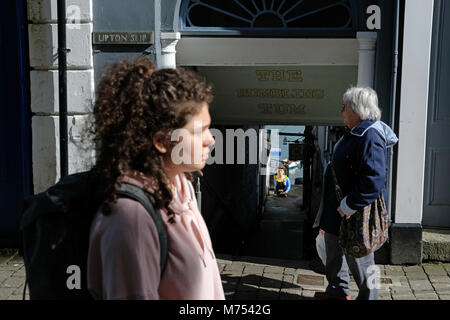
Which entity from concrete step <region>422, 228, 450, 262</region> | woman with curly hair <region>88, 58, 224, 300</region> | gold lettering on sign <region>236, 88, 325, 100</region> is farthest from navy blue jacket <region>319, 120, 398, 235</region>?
gold lettering on sign <region>236, 88, 325, 100</region>

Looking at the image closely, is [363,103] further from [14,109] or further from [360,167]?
[14,109]

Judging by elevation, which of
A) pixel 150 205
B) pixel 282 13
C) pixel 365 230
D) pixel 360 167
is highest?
pixel 282 13

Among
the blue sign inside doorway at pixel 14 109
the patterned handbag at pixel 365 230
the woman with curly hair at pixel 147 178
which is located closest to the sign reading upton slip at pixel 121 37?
the blue sign inside doorway at pixel 14 109

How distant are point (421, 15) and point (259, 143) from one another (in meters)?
10.6

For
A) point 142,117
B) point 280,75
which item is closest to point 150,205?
point 142,117

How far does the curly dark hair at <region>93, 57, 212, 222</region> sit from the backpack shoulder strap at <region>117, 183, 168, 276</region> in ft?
0.12

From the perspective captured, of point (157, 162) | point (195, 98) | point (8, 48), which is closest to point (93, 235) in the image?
point (157, 162)

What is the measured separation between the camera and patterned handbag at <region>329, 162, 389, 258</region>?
3863 millimetres

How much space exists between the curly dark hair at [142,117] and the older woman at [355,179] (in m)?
2.45

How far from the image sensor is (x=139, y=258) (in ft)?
4.55

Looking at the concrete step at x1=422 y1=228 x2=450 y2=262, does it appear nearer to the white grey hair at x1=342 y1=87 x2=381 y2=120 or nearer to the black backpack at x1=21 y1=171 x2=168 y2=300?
the white grey hair at x1=342 y1=87 x2=381 y2=120

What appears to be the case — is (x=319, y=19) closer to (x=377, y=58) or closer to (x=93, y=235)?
(x=377, y=58)

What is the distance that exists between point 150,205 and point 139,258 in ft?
0.49

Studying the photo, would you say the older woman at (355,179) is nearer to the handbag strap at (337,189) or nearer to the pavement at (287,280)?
the handbag strap at (337,189)
